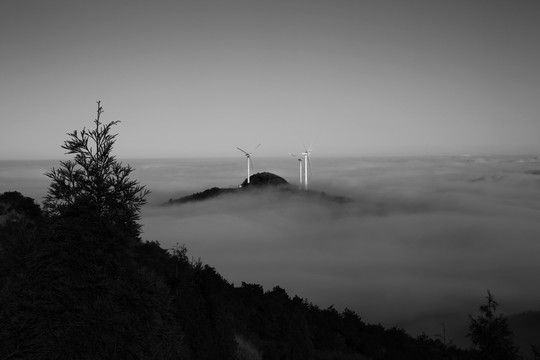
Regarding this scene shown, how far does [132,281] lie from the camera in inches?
490

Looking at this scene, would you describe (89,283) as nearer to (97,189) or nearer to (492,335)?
(97,189)

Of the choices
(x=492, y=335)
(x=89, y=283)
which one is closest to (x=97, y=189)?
(x=89, y=283)

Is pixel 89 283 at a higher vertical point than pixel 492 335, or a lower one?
higher

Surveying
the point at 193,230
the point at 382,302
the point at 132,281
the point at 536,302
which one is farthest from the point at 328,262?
the point at 132,281

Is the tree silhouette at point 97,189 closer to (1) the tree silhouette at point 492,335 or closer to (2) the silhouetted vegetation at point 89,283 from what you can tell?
(2) the silhouetted vegetation at point 89,283

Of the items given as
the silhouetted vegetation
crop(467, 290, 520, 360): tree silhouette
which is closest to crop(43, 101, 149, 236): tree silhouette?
the silhouetted vegetation

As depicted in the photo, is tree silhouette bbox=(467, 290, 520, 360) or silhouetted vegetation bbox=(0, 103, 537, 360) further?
tree silhouette bbox=(467, 290, 520, 360)

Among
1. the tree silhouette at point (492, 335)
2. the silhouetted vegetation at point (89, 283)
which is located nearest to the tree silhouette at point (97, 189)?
the silhouetted vegetation at point (89, 283)

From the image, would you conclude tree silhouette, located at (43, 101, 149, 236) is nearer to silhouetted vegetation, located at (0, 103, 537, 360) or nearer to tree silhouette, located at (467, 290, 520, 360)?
silhouetted vegetation, located at (0, 103, 537, 360)

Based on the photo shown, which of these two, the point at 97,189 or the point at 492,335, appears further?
the point at 492,335

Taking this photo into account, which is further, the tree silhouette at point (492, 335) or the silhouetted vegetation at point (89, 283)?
the tree silhouette at point (492, 335)

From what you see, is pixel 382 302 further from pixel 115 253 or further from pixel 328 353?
pixel 115 253

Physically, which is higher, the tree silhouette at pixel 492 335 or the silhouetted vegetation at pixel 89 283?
the silhouetted vegetation at pixel 89 283

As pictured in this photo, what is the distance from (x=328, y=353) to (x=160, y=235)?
484ft
